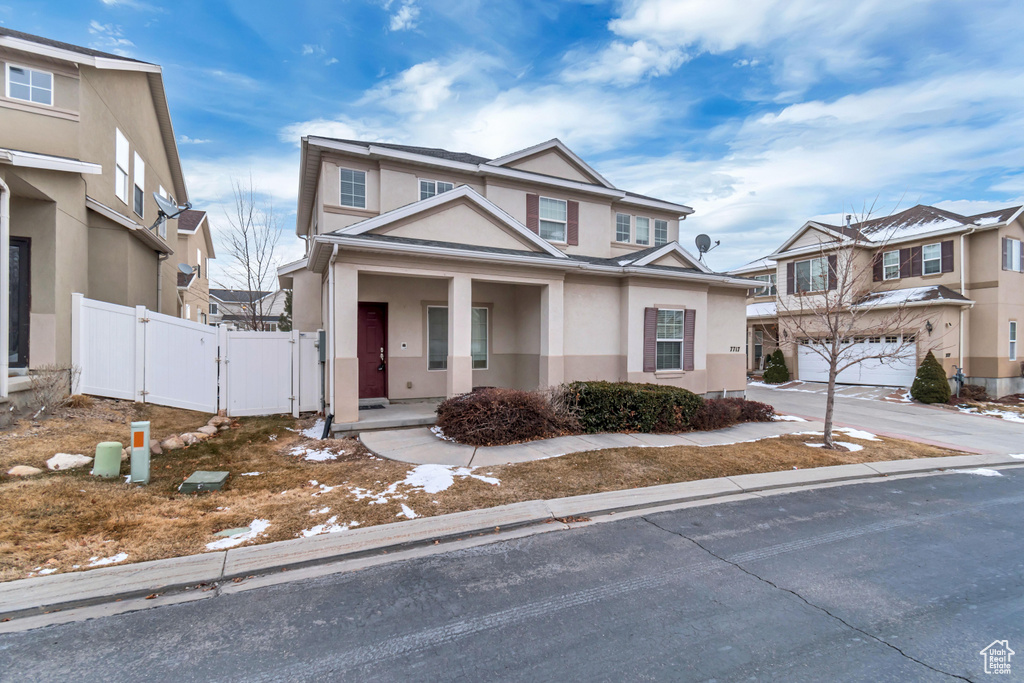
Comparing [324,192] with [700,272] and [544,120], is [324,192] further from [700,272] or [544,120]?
[700,272]

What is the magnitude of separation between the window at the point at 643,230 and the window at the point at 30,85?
614 inches

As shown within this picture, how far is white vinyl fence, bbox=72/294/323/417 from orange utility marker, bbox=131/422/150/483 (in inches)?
162

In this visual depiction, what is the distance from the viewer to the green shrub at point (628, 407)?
31.3 ft

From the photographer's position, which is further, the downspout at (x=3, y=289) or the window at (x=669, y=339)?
the window at (x=669, y=339)

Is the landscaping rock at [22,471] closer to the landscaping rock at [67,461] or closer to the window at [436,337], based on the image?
the landscaping rock at [67,461]

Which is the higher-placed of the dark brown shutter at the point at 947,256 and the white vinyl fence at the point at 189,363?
the dark brown shutter at the point at 947,256

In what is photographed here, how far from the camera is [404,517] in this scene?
5137mm

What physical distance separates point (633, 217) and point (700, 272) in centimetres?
387

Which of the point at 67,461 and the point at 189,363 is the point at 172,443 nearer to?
the point at 67,461

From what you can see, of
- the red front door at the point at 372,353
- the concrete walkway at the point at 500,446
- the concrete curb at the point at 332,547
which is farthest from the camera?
the red front door at the point at 372,353

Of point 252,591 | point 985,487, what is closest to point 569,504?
point 252,591

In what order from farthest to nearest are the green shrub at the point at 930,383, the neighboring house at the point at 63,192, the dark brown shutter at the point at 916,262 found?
1. the dark brown shutter at the point at 916,262
2. the green shrub at the point at 930,383
3. the neighboring house at the point at 63,192

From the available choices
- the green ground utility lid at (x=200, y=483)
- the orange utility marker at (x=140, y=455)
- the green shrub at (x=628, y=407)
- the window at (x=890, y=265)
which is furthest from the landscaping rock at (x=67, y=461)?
the window at (x=890, y=265)

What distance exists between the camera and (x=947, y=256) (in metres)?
19.9
